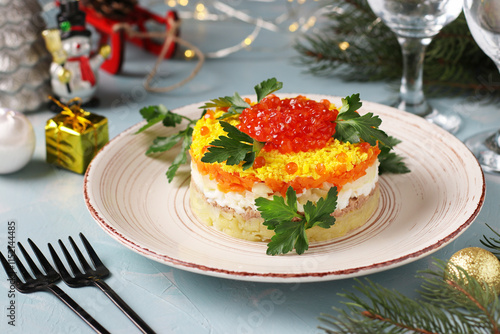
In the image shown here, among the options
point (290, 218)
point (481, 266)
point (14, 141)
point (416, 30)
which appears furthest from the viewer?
point (416, 30)

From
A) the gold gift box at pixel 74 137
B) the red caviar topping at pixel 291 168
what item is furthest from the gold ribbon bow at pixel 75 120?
the red caviar topping at pixel 291 168

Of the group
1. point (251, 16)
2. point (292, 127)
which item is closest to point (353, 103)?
point (292, 127)

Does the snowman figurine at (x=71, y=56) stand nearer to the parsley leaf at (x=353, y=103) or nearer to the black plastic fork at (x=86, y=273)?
the black plastic fork at (x=86, y=273)

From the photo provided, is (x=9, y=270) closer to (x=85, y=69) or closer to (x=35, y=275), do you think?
(x=35, y=275)

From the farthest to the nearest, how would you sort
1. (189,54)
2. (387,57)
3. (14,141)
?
(189,54), (387,57), (14,141)

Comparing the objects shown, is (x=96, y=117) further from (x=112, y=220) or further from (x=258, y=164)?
(x=258, y=164)

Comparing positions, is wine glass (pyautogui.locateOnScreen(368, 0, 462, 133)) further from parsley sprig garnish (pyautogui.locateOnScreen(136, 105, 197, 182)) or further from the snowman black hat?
the snowman black hat
